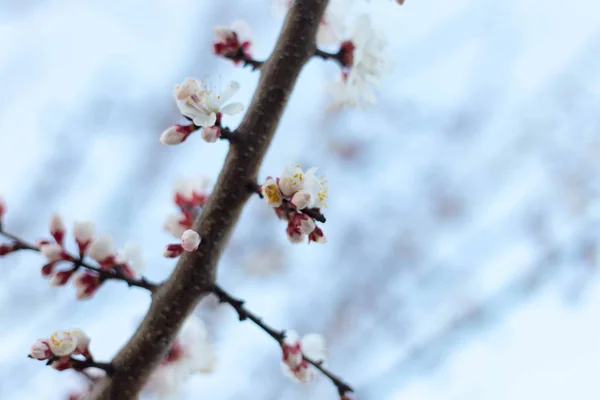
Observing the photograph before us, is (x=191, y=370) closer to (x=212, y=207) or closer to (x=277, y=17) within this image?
(x=212, y=207)

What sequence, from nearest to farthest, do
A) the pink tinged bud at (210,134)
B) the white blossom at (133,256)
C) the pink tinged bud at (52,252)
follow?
the pink tinged bud at (210,134) → the pink tinged bud at (52,252) → the white blossom at (133,256)

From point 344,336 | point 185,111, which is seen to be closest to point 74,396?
point 185,111

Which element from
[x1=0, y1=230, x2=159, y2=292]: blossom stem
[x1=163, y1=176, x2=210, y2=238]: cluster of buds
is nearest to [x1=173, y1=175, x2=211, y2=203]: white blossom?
[x1=163, y1=176, x2=210, y2=238]: cluster of buds

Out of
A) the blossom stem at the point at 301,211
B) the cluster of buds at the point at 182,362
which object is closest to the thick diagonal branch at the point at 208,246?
the blossom stem at the point at 301,211

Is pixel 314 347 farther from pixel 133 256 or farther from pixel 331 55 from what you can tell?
pixel 331 55

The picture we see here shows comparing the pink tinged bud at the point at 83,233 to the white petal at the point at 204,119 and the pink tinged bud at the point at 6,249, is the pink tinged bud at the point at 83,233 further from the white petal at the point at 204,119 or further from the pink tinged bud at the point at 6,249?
the white petal at the point at 204,119

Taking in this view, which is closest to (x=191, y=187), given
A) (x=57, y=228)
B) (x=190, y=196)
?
(x=190, y=196)
